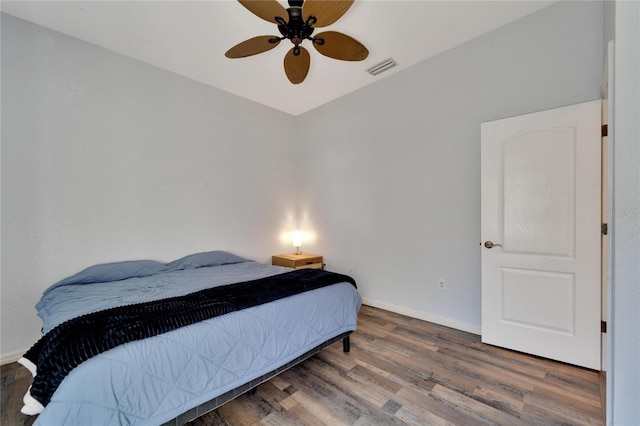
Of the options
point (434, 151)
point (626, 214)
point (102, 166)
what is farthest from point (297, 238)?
point (626, 214)

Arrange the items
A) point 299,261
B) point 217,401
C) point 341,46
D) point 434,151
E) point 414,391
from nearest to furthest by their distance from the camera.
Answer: point 217,401
point 414,391
point 341,46
point 434,151
point 299,261

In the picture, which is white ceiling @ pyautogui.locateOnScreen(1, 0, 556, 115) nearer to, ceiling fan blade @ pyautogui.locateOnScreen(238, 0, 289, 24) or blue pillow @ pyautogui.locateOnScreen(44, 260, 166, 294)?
ceiling fan blade @ pyautogui.locateOnScreen(238, 0, 289, 24)

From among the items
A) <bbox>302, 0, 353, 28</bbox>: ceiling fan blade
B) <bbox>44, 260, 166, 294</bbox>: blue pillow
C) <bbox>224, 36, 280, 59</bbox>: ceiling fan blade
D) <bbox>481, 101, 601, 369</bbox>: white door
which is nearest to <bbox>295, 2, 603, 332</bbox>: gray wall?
<bbox>481, 101, 601, 369</bbox>: white door

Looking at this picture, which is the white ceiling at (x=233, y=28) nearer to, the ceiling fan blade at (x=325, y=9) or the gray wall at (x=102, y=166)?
the gray wall at (x=102, y=166)

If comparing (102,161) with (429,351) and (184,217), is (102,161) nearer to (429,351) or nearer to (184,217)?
(184,217)

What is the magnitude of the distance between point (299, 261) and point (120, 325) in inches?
103

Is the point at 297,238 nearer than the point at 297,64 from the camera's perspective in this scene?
No

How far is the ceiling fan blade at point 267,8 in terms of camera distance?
1.63 meters

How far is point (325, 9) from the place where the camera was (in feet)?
5.52

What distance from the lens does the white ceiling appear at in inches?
87.0

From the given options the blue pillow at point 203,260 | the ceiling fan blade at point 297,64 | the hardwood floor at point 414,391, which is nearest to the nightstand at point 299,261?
the blue pillow at point 203,260

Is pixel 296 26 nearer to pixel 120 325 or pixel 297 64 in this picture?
pixel 297 64

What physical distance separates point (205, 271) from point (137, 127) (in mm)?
1766

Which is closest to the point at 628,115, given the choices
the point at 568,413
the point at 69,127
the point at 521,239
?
the point at 521,239
